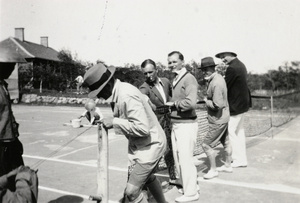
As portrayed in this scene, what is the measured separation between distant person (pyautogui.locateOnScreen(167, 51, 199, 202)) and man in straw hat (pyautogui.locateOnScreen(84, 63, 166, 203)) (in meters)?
1.15

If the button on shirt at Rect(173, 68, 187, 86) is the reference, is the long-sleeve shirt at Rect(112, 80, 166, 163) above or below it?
below

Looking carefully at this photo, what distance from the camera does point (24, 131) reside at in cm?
1181

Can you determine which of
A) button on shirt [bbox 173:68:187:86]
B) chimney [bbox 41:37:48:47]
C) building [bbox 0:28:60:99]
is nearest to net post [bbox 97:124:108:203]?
button on shirt [bbox 173:68:187:86]

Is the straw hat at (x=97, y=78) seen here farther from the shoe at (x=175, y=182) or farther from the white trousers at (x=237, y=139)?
the white trousers at (x=237, y=139)

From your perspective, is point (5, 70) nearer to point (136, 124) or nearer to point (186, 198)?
point (136, 124)

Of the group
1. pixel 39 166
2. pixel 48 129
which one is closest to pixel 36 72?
pixel 48 129

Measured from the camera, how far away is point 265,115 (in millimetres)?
14992

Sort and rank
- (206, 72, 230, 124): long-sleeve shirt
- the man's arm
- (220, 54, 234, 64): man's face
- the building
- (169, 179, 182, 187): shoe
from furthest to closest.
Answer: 1. the building
2. (220, 54, 234, 64): man's face
3. (206, 72, 230, 124): long-sleeve shirt
4. (169, 179, 182, 187): shoe
5. the man's arm

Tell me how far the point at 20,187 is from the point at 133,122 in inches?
53.6

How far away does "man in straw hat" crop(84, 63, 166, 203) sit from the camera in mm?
3111

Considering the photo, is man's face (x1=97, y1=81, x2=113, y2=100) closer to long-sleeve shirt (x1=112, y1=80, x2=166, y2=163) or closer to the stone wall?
long-sleeve shirt (x1=112, y1=80, x2=166, y2=163)

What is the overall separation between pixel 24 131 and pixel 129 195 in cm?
960

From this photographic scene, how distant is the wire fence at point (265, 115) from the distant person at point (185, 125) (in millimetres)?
2835

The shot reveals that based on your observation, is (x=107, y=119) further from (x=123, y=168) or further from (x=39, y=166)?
(x=39, y=166)
